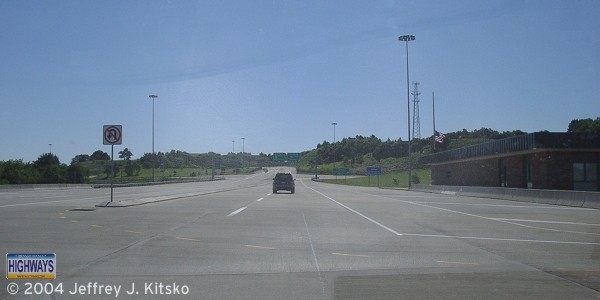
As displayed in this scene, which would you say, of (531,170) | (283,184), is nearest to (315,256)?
(531,170)

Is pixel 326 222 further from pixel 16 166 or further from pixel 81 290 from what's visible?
pixel 16 166

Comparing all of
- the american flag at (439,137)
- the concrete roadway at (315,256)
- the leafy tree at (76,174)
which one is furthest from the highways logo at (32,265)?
the leafy tree at (76,174)

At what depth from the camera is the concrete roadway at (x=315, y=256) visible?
891 centimetres

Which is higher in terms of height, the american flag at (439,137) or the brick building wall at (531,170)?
the american flag at (439,137)

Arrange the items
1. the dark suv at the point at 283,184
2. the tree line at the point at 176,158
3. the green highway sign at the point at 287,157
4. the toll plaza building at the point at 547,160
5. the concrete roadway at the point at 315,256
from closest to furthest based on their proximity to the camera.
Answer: the concrete roadway at the point at 315,256, the toll plaza building at the point at 547,160, the dark suv at the point at 283,184, the tree line at the point at 176,158, the green highway sign at the point at 287,157

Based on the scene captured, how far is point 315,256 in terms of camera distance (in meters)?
12.2

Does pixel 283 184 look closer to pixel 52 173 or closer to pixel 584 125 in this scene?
pixel 584 125

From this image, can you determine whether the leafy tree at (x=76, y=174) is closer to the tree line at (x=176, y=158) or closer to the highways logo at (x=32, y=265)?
the tree line at (x=176, y=158)

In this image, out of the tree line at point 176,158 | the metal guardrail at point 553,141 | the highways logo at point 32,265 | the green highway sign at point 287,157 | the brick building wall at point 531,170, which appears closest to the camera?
the highways logo at point 32,265

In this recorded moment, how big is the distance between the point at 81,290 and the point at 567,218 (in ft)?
68.3

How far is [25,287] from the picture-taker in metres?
8.70

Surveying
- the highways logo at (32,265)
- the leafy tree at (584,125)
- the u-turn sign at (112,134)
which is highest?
the leafy tree at (584,125)

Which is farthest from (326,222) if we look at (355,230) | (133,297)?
(133,297)

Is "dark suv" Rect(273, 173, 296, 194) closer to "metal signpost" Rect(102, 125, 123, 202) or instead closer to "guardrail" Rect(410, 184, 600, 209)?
"guardrail" Rect(410, 184, 600, 209)
